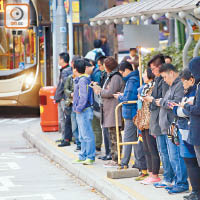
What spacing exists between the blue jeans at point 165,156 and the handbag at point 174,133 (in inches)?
22.6

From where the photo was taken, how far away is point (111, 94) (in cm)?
1020

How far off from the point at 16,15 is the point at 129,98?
37.4 feet

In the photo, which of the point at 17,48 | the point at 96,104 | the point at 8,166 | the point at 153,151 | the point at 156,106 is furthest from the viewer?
the point at 17,48

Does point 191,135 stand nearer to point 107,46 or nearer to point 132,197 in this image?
point 132,197

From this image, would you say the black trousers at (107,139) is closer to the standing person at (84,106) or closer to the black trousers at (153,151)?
the standing person at (84,106)

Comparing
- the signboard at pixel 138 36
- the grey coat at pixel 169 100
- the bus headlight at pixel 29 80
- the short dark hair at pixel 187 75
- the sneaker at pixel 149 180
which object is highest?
the signboard at pixel 138 36

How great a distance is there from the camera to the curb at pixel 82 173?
26.9ft

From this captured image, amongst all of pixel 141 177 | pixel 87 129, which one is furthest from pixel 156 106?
pixel 87 129

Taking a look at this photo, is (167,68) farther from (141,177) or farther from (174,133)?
(141,177)

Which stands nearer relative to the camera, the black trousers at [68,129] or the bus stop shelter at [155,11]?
the bus stop shelter at [155,11]

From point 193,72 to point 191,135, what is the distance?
26.0 inches

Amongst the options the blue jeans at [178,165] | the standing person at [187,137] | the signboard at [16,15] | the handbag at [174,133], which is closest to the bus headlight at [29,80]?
the signboard at [16,15]

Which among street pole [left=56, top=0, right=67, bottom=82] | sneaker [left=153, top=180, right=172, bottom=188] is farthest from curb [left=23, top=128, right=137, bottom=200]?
street pole [left=56, top=0, right=67, bottom=82]

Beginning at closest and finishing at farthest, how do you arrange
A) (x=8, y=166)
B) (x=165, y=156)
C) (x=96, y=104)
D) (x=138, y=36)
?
(x=165, y=156) → (x=138, y=36) → (x=96, y=104) → (x=8, y=166)
